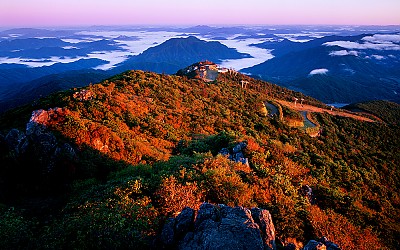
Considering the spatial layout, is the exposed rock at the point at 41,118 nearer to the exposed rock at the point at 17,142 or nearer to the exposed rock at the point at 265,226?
the exposed rock at the point at 17,142

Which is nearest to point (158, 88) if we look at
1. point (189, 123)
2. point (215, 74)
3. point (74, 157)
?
point (189, 123)

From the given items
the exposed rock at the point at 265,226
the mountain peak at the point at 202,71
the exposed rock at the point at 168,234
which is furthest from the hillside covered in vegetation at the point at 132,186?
the mountain peak at the point at 202,71

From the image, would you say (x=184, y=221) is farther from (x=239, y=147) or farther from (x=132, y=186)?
(x=239, y=147)

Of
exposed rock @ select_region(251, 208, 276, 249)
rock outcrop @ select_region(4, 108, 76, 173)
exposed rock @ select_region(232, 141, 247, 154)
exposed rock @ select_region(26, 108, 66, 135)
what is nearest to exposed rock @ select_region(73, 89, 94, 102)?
exposed rock @ select_region(26, 108, 66, 135)

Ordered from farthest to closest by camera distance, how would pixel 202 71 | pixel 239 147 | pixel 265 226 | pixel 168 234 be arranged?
pixel 202 71 < pixel 239 147 < pixel 265 226 < pixel 168 234

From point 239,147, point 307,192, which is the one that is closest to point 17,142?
point 239,147

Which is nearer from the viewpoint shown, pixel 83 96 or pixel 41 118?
pixel 41 118

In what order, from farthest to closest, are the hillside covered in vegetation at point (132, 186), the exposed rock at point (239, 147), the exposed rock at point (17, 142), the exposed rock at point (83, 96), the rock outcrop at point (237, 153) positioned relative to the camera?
1. the exposed rock at point (83, 96)
2. the exposed rock at point (239, 147)
3. the rock outcrop at point (237, 153)
4. the exposed rock at point (17, 142)
5. the hillside covered in vegetation at point (132, 186)

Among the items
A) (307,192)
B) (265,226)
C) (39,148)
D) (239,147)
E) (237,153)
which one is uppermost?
(39,148)

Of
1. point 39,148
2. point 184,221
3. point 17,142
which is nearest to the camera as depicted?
point 184,221

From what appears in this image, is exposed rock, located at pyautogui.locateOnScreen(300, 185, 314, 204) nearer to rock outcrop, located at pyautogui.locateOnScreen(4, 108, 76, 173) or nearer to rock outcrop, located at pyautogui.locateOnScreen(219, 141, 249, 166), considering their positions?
rock outcrop, located at pyautogui.locateOnScreen(219, 141, 249, 166)
